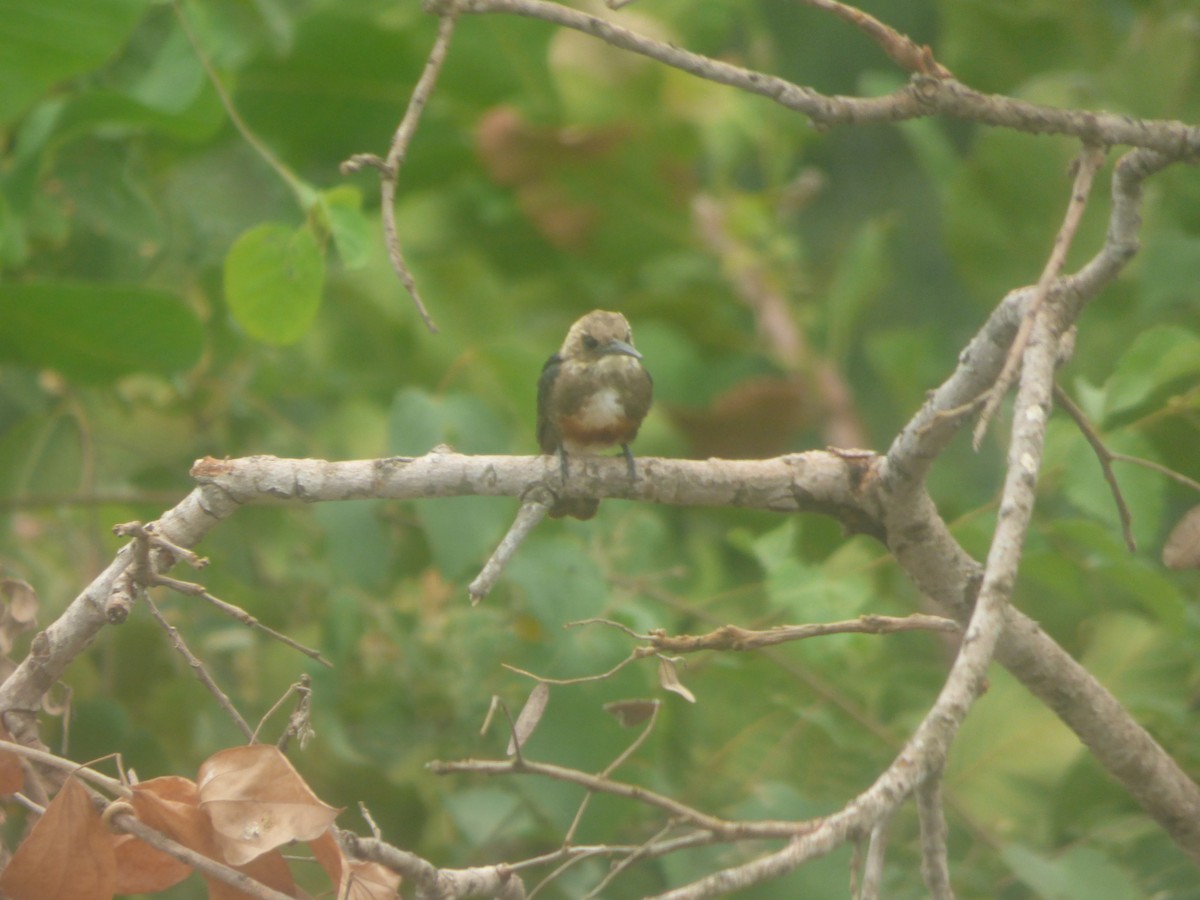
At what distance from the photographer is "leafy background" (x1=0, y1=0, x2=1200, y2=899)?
288cm

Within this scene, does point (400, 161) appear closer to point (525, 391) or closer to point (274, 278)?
point (274, 278)

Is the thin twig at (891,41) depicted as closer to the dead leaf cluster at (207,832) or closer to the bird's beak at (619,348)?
the dead leaf cluster at (207,832)

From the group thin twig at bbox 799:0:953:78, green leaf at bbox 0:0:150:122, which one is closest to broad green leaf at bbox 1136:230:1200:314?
thin twig at bbox 799:0:953:78

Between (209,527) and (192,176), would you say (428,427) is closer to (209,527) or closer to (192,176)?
(209,527)

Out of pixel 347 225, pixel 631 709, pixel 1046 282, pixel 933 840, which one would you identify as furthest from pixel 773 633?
pixel 347 225

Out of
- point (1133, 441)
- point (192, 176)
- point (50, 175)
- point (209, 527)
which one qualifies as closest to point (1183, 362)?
point (1133, 441)

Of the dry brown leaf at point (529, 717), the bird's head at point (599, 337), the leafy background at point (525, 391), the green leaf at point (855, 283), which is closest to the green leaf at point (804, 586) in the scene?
the leafy background at point (525, 391)

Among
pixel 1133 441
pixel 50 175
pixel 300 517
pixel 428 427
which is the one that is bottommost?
pixel 300 517

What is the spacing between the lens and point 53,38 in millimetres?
2834

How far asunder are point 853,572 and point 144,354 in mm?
1609

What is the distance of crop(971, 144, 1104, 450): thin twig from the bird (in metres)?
1.18

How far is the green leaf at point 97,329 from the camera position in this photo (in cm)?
292

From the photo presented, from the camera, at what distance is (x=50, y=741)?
2.90 meters

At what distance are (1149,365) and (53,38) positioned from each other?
7.22ft
